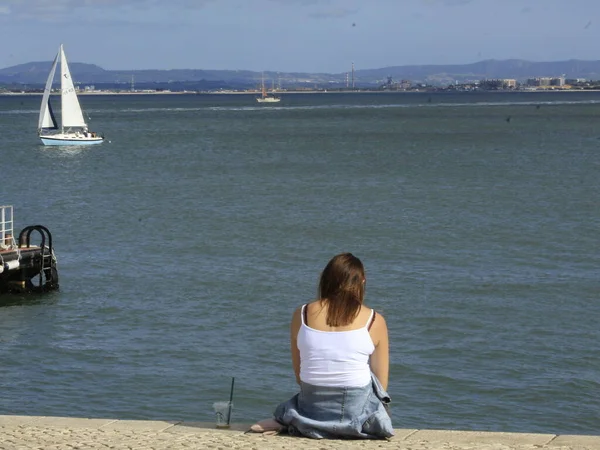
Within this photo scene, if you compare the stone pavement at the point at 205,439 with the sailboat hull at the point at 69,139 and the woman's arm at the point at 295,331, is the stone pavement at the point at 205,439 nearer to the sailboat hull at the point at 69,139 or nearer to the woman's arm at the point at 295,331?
the woman's arm at the point at 295,331

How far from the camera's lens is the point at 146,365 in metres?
18.5

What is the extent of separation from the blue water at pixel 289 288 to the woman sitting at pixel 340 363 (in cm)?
616

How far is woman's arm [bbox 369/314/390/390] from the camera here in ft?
29.8

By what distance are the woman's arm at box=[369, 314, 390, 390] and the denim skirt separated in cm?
6

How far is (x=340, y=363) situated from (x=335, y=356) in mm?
70

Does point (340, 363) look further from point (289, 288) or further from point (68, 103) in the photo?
point (68, 103)

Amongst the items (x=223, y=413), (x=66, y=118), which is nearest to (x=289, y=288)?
(x=223, y=413)

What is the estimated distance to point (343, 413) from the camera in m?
9.31

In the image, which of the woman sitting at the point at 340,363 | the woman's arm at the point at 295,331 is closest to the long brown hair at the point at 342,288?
the woman sitting at the point at 340,363

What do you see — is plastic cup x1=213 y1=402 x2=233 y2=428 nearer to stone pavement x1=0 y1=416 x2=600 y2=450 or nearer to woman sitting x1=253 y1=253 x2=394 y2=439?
stone pavement x1=0 y1=416 x2=600 y2=450

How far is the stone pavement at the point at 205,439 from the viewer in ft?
30.8

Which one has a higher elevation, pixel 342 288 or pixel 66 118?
pixel 342 288

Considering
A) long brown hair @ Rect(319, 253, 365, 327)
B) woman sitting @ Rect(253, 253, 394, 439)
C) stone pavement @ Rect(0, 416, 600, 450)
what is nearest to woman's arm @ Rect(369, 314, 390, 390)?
woman sitting @ Rect(253, 253, 394, 439)

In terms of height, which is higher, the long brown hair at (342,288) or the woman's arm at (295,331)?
the long brown hair at (342,288)
